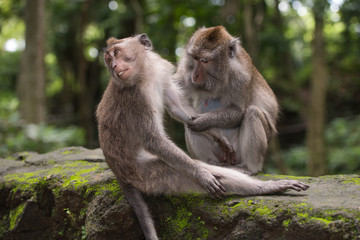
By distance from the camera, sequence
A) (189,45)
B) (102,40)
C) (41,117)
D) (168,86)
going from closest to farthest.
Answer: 1. (168,86)
2. (189,45)
3. (41,117)
4. (102,40)

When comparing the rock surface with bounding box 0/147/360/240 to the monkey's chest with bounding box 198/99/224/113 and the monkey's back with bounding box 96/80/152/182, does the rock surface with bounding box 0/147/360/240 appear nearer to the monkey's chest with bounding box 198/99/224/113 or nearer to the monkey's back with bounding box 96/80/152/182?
the monkey's back with bounding box 96/80/152/182

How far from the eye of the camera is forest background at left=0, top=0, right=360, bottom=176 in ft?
28.2

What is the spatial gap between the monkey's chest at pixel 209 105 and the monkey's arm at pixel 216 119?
190 mm

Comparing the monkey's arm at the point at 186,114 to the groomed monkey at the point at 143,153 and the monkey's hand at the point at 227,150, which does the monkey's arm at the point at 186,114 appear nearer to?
the monkey's hand at the point at 227,150

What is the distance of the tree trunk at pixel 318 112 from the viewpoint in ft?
27.7

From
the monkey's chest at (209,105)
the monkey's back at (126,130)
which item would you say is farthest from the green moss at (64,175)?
the monkey's chest at (209,105)

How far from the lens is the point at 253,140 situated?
4.36 m

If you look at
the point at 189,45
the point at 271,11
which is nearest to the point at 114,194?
the point at 189,45

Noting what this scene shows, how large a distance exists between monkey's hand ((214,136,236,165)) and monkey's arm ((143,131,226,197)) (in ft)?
3.51

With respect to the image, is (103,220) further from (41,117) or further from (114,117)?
(41,117)

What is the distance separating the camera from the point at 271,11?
13.4 m

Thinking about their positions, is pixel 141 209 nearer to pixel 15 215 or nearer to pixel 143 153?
pixel 143 153

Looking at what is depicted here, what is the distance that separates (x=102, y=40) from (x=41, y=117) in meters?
6.40

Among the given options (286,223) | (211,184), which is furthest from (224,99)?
(286,223)
